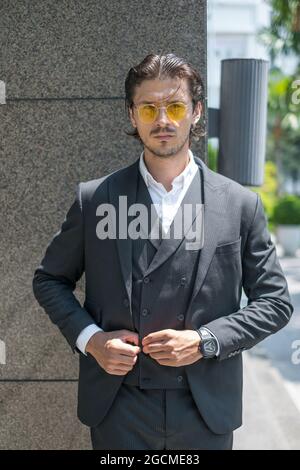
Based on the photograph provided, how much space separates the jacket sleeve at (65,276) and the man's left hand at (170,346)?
→ 0.30 metres

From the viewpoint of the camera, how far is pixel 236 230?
8.50ft

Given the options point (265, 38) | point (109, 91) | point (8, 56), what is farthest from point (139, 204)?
point (265, 38)

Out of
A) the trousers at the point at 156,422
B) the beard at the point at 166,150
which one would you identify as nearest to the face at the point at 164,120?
the beard at the point at 166,150

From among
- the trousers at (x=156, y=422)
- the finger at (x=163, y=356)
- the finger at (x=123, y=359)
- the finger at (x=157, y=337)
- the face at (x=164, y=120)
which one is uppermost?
the face at (x=164, y=120)

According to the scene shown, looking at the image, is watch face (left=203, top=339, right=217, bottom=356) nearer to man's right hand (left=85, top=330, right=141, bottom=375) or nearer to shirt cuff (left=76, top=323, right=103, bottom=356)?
man's right hand (left=85, top=330, right=141, bottom=375)

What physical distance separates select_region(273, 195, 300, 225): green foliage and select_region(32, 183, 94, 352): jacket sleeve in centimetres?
1785

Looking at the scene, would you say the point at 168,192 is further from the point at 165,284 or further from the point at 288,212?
the point at 288,212

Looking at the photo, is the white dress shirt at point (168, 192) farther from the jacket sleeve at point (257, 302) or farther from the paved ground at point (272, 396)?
the paved ground at point (272, 396)

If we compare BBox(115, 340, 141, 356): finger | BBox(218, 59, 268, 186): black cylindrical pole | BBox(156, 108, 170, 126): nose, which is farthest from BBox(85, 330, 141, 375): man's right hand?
BBox(218, 59, 268, 186): black cylindrical pole

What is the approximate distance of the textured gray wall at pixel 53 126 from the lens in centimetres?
357

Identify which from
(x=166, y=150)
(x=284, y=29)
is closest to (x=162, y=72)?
(x=166, y=150)

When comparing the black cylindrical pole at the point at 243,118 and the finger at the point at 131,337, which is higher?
the black cylindrical pole at the point at 243,118

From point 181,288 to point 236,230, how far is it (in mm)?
305

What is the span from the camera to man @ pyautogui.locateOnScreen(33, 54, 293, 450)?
2520 mm
